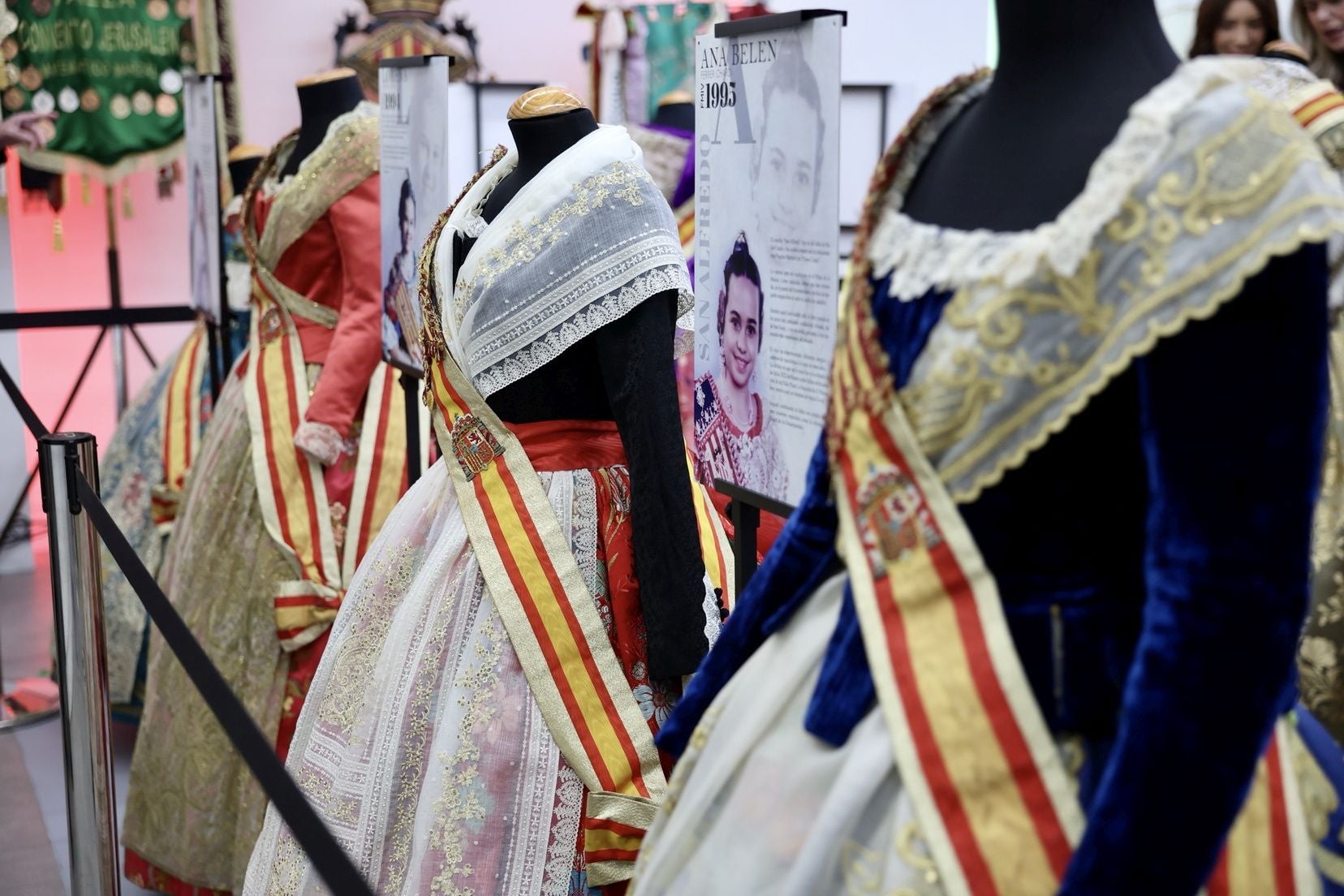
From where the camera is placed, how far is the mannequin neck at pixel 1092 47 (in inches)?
40.8

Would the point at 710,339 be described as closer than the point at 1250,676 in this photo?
No

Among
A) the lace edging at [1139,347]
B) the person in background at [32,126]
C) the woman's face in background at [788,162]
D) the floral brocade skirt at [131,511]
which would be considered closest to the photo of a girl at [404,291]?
the woman's face in background at [788,162]

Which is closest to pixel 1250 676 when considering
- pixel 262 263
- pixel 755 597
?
pixel 755 597

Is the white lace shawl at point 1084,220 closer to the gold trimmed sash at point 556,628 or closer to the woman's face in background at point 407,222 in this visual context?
the gold trimmed sash at point 556,628

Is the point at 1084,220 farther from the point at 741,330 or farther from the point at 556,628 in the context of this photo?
the point at 556,628

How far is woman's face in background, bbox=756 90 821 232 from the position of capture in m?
1.45

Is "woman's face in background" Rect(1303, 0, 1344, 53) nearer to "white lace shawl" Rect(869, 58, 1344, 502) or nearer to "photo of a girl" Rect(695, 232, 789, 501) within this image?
"photo of a girl" Rect(695, 232, 789, 501)

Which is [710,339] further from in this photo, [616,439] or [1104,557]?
[1104,557]

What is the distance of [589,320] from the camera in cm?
179

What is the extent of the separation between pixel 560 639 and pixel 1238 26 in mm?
1587

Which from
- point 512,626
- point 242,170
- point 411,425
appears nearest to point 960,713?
point 512,626

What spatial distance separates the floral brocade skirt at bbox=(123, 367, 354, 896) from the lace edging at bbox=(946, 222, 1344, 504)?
1.95 meters

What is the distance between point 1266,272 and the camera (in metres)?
0.89

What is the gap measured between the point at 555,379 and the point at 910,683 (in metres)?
0.95
